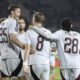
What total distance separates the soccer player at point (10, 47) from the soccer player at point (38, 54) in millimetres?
379

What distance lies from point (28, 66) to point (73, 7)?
63.7ft

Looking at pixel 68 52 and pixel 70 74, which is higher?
pixel 68 52

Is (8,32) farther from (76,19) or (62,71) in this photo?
(76,19)

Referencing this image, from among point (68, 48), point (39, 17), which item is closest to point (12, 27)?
point (39, 17)

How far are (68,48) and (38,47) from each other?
514 mm

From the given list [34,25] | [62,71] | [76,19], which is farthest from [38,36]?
[76,19]

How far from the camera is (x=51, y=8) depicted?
84.7ft

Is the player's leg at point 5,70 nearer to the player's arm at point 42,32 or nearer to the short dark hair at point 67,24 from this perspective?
the player's arm at point 42,32

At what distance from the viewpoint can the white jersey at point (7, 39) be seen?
7129 millimetres

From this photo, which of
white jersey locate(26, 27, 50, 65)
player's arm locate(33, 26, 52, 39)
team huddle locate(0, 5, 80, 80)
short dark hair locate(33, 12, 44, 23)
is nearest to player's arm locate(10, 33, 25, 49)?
team huddle locate(0, 5, 80, 80)

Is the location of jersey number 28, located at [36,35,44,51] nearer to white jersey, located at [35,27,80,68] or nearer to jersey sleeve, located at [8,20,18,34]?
white jersey, located at [35,27,80,68]

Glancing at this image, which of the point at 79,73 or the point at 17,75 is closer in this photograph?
the point at 79,73

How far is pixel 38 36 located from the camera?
687 cm

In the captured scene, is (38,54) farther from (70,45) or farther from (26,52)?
(70,45)
